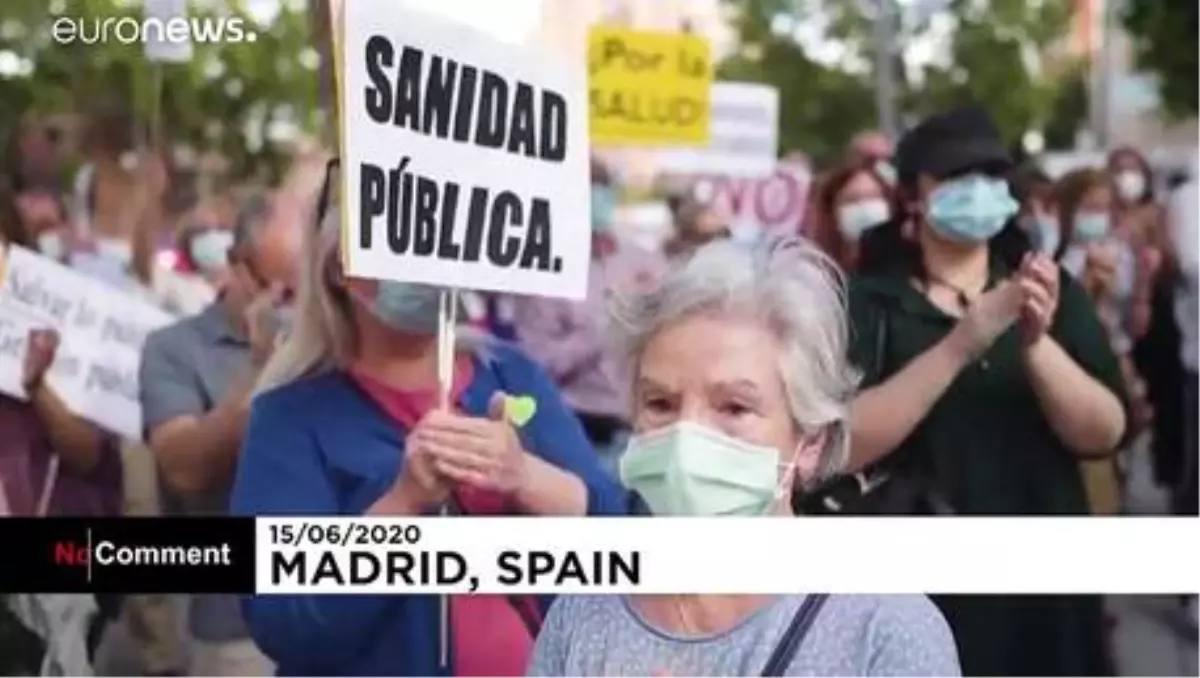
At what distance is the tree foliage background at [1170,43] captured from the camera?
3.38m

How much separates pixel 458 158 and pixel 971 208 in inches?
31.3

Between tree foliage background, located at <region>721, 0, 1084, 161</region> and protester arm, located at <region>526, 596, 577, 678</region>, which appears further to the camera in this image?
protester arm, located at <region>526, 596, 577, 678</region>

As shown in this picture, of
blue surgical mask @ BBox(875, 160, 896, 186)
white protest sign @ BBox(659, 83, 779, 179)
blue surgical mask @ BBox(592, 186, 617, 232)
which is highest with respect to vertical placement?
white protest sign @ BBox(659, 83, 779, 179)

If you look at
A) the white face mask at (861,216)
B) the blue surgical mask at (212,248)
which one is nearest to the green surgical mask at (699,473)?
the white face mask at (861,216)

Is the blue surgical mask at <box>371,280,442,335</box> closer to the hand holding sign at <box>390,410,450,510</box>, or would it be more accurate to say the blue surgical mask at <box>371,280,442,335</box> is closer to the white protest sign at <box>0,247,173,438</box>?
the hand holding sign at <box>390,410,450,510</box>

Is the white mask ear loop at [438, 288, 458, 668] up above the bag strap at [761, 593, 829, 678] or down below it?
above

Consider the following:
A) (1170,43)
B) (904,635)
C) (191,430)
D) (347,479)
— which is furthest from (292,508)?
(1170,43)

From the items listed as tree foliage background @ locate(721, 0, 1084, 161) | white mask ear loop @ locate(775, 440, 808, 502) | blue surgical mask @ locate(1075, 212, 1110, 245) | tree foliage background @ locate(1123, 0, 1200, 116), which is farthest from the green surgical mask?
tree foliage background @ locate(1123, 0, 1200, 116)

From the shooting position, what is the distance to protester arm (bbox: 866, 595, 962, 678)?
3.48 meters

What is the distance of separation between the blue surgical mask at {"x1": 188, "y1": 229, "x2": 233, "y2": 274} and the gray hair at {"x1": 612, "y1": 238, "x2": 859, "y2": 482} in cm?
60

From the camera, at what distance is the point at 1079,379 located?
3473 millimetres

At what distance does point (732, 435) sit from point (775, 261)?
11.0 inches
